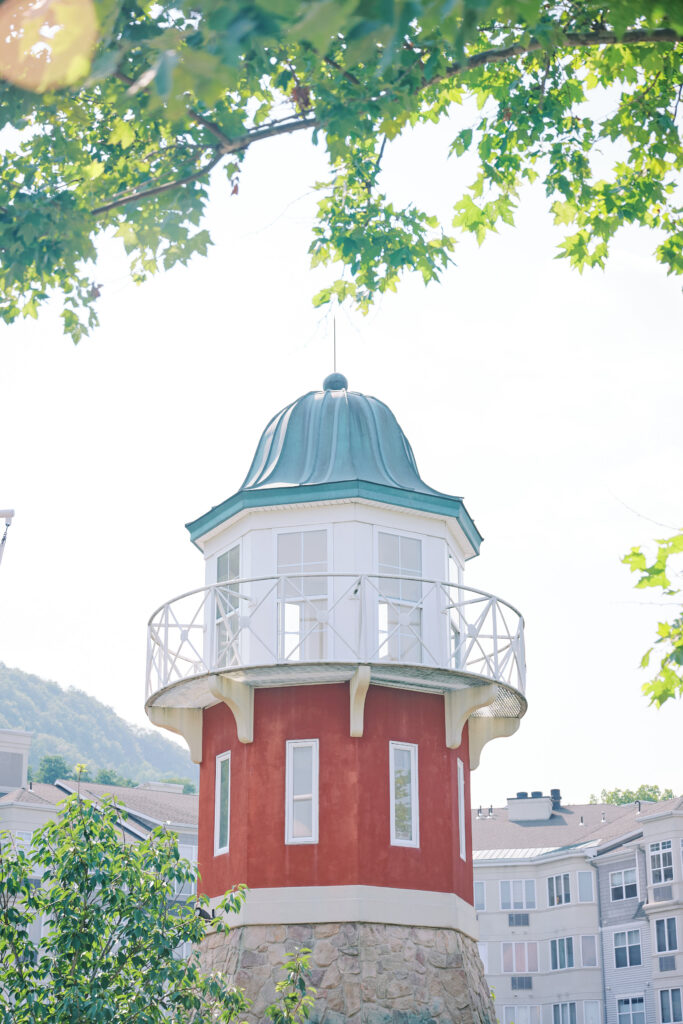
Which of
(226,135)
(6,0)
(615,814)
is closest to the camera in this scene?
(6,0)

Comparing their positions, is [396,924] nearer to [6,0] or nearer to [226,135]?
[226,135]

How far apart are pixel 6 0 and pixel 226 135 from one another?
9.09 ft

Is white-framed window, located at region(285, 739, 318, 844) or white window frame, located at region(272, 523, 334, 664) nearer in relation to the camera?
white-framed window, located at region(285, 739, 318, 844)

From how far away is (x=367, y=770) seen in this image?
65.4 ft

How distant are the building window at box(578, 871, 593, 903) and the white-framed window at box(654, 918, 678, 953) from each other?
4.80m

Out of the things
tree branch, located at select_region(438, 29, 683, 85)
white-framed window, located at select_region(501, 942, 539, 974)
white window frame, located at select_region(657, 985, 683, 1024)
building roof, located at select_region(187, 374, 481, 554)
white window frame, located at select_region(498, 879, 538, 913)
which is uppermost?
building roof, located at select_region(187, 374, 481, 554)

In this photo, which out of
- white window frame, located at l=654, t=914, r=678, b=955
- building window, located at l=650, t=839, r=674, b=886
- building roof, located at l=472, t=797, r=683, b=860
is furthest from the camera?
building roof, located at l=472, t=797, r=683, b=860

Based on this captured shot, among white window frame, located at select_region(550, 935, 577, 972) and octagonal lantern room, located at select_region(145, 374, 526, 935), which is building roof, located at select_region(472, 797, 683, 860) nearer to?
white window frame, located at select_region(550, 935, 577, 972)

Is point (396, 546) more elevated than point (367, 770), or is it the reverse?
point (396, 546)

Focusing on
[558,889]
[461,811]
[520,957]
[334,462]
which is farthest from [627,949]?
[334,462]

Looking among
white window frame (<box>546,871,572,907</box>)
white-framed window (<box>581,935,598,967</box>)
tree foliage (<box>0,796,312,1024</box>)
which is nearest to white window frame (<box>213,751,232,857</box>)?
tree foliage (<box>0,796,312,1024</box>)

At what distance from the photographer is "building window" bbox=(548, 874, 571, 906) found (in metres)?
59.7

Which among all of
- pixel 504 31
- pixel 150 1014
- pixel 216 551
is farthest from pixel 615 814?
pixel 504 31

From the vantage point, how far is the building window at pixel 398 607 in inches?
805
